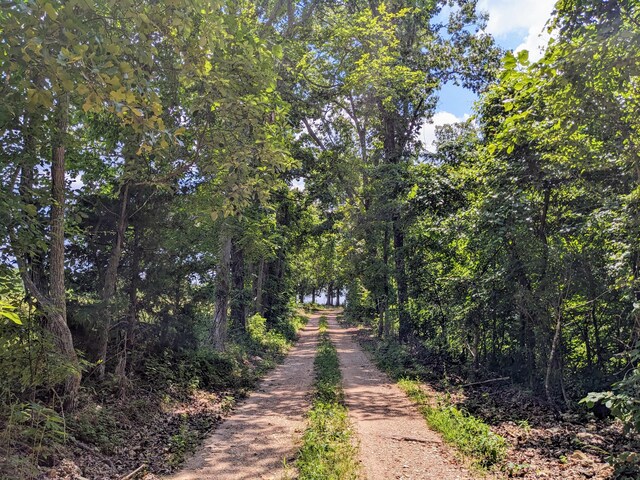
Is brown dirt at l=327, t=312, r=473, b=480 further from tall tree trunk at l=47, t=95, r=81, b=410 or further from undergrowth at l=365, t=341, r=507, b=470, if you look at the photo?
tall tree trunk at l=47, t=95, r=81, b=410

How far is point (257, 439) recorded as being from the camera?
7.12 meters

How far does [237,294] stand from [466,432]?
1146cm

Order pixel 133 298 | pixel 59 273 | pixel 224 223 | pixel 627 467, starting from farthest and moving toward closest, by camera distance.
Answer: pixel 224 223 < pixel 133 298 < pixel 59 273 < pixel 627 467

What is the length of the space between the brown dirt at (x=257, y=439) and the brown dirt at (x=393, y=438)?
1.10 meters

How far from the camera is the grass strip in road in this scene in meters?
5.32

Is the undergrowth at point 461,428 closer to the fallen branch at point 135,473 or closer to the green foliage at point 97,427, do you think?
the fallen branch at point 135,473

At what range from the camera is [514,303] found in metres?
8.78

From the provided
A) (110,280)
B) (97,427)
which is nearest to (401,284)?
(110,280)

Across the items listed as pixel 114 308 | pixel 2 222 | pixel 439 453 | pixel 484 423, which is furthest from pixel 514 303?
pixel 2 222

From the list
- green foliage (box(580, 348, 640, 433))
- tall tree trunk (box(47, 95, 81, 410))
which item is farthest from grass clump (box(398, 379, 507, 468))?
tall tree trunk (box(47, 95, 81, 410))

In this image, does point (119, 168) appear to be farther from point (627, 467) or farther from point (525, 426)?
point (627, 467)

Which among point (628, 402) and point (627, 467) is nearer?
point (628, 402)

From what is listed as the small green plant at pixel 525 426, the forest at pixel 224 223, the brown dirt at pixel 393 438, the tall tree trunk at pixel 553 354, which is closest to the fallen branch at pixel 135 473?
the forest at pixel 224 223

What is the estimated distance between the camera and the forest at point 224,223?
14.4 feet
